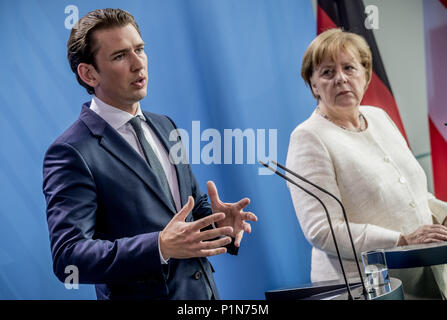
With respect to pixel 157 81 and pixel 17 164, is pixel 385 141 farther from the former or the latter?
pixel 17 164

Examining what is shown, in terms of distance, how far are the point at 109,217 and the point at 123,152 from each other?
0.20 meters

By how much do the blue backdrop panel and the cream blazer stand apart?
58 cm

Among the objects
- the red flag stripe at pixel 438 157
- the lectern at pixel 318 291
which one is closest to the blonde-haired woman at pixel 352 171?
the lectern at pixel 318 291

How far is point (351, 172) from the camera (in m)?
2.07

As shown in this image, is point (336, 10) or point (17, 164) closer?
point (17, 164)

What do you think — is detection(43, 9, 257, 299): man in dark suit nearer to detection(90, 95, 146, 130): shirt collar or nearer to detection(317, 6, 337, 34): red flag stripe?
detection(90, 95, 146, 130): shirt collar

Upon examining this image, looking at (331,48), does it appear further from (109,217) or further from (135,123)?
(109,217)

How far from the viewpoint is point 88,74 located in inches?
67.6

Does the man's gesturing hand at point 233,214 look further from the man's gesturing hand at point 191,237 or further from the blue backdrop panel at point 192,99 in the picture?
the blue backdrop panel at point 192,99

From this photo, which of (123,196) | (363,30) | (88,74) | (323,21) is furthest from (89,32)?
(363,30)

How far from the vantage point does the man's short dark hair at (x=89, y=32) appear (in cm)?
168
